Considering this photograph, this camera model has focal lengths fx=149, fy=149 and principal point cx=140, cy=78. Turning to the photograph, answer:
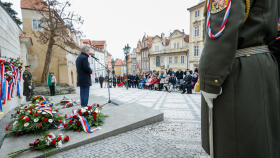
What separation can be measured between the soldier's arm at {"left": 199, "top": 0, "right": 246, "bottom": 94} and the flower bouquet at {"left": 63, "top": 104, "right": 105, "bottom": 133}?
2891mm

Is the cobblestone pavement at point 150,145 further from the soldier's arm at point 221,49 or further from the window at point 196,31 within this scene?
the window at point 196,31

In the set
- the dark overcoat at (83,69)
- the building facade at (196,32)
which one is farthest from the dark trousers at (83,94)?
the building facade at (196,32)

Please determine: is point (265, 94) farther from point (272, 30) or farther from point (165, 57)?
point (165, 57)

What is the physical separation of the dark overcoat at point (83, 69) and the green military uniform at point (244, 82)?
4166 mm

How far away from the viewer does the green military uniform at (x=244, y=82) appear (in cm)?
126

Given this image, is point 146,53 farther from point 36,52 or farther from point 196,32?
point 36,52

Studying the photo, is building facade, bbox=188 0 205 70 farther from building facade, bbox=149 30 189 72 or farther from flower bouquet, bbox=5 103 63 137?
flower bouquet, bbox=5 103 63 137

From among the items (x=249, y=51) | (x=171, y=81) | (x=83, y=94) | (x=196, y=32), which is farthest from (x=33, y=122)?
(x=196, y=32)

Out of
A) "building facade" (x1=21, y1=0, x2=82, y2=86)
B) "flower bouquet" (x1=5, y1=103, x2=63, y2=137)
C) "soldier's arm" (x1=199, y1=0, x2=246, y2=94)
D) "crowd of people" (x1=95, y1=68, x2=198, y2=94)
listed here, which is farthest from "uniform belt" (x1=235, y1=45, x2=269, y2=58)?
"building facade" (x1=21, y1=0, x2=82, y2=86)

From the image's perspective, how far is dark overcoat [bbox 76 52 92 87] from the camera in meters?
4.79

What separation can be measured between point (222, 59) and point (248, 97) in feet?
1.35

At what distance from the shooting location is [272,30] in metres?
1.38

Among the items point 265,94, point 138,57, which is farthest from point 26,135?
point 138,57

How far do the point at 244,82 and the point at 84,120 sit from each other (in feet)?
10.7
